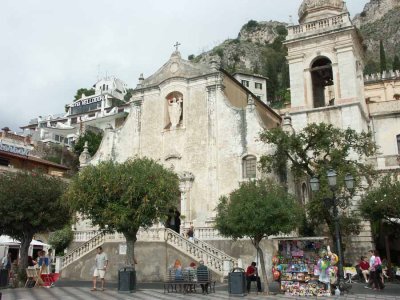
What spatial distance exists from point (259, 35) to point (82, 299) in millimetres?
124889

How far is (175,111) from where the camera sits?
3084 cm

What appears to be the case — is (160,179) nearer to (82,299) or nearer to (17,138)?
(82,299)

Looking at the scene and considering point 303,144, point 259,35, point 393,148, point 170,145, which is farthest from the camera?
point 259,35

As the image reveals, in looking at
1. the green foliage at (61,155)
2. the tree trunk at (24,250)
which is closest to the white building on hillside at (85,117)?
the green foliage at (61,155)

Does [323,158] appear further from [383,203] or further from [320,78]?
[320,78]

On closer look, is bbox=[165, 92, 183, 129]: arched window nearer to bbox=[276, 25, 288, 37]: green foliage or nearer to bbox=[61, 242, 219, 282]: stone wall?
bbox=[61, 242, 219, 282]: stone wall

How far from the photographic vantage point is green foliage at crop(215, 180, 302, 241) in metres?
17.7

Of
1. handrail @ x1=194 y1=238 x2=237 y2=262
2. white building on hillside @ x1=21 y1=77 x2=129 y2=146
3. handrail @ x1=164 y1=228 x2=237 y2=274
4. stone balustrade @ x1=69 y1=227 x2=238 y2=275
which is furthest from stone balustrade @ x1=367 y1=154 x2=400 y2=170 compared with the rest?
white building on hillside @ x1=21 y1=77 x2=129 y2=146

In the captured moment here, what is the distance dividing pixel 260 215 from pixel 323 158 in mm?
8856

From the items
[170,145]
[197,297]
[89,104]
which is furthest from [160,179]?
[89,104]

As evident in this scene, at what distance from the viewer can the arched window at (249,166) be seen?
27.3 meters

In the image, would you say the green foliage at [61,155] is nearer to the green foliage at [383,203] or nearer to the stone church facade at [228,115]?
the stone church facade at [228,115]

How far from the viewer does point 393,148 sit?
111 ft

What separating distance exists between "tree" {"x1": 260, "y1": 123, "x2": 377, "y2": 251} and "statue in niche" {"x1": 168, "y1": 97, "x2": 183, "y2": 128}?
23.8 ft
